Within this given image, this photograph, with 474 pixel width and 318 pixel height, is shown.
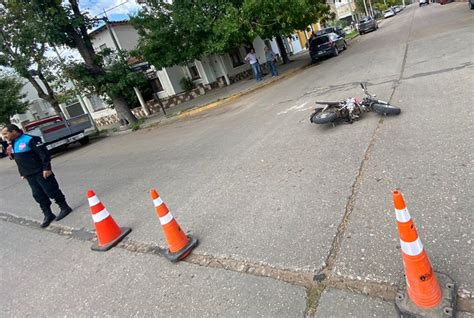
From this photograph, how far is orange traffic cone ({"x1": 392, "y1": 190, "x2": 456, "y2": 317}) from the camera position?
1966mm

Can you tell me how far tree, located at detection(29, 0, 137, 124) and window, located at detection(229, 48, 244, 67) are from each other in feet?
35.9

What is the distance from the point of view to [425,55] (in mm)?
10695

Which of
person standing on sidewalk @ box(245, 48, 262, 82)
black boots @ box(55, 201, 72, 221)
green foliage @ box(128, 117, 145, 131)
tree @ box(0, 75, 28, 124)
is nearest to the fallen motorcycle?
black boots @ box(55, 201, 72, 221)

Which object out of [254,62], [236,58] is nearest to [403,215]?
[254,62]

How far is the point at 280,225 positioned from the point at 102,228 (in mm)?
2371

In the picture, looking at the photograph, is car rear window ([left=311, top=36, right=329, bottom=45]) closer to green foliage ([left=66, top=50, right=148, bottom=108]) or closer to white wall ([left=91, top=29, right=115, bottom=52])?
green foliage ([left=66, top=50, right=148, bottom=108])

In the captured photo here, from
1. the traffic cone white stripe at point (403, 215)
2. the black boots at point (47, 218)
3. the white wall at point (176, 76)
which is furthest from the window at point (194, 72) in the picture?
the traffic cone white stripe at point (403, 215)

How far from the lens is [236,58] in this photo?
2503 cm

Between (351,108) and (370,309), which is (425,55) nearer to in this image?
(351,108)

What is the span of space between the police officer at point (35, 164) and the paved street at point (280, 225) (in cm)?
55

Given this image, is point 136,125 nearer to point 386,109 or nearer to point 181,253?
point 386,109

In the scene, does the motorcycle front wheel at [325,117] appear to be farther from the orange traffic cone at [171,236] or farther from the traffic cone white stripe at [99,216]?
the traffic cone white stripe at [99,216]

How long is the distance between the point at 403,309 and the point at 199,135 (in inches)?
308

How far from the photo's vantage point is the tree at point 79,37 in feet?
45.4
